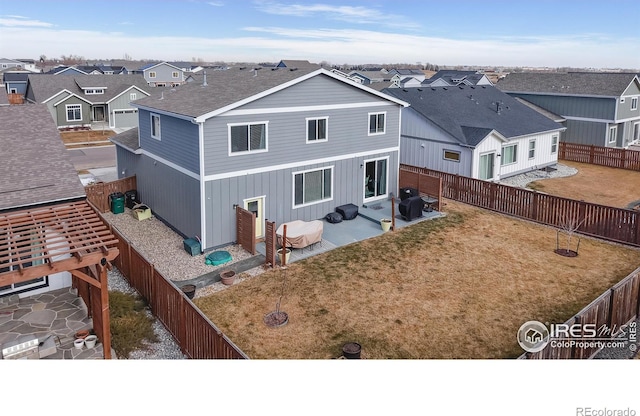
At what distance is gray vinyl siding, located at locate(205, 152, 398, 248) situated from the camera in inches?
668

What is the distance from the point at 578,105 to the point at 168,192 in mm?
30381

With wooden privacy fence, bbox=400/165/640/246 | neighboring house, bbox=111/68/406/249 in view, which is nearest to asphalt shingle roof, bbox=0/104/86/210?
neighboring house, bbox=111/68/406/249

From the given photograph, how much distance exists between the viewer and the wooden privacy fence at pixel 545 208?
18.2 metres

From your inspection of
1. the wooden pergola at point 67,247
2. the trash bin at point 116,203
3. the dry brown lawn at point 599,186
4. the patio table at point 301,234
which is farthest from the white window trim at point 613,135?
the wooden pergola at point 67,247

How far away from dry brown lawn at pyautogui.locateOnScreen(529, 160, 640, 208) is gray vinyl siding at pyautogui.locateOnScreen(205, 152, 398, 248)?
10.8m

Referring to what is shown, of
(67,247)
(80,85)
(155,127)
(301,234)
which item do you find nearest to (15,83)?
(80,85)

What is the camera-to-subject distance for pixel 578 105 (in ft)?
118

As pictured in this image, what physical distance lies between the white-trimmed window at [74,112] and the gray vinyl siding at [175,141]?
33.8 meters

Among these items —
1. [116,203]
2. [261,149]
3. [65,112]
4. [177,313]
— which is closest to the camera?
[177,313]

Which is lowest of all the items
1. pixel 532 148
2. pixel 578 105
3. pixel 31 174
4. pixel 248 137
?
pixel 532 148

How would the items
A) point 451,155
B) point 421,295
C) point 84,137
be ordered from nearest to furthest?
point 421,295
point 451,155
point 84,137

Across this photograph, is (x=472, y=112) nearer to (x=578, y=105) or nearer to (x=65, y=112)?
(x=578, y=105)

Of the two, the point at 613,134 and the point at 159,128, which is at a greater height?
the point at 159,128

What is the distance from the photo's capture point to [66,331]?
38.4 feet
